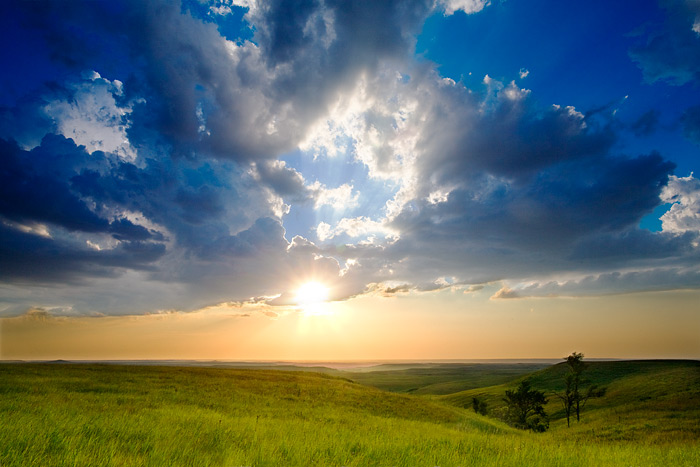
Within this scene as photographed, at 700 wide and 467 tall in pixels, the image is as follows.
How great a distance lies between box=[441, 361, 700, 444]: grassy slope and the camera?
28.1 metres

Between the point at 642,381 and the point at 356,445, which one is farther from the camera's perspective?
the point at 642,381

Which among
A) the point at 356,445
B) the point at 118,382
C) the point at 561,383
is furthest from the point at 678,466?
the point at 561,383

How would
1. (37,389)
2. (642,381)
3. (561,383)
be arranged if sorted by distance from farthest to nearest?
1. (561,383)
2. (642,381)
3. (37,389)

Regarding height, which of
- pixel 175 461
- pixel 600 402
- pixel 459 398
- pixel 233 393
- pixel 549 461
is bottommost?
pixel 459 398

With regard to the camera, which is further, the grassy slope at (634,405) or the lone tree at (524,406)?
the lone tree at (524,406)

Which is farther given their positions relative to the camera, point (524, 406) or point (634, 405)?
point (524, 406)

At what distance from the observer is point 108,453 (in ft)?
19.0

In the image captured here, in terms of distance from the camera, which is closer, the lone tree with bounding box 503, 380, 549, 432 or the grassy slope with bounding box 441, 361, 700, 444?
the grassy slope with bounding box 441, 361, 700, 444

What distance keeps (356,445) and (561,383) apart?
11893 centimetres

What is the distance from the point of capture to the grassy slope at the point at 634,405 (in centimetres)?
2808

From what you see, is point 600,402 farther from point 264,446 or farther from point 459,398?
point 264,446

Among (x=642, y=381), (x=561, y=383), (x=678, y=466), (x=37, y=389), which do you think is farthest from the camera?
(x=561, y=383)

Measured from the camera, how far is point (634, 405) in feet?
152

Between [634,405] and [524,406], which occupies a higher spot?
[634,405]
